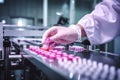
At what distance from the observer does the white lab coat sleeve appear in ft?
3.05

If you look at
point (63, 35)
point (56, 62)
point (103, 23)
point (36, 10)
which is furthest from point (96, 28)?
point (36, 10)

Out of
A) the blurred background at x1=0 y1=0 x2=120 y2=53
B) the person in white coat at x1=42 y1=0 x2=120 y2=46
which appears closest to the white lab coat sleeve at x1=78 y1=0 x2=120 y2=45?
the person in white coat at x1=42 y1=0 x2=120 y2=46

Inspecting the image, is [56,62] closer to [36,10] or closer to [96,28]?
[96,28]

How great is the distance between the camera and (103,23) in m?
0.94

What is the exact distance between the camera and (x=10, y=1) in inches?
310

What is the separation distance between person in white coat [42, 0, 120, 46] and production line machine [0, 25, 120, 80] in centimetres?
7

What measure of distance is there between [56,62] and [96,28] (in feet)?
1.19

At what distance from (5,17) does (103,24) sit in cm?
734

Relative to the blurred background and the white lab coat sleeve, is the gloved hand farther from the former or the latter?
the blurred background

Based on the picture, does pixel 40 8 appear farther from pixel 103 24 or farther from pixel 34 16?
pixel 103 24

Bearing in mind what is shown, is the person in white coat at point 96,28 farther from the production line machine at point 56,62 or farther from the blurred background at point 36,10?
the blurred background at point 36,10

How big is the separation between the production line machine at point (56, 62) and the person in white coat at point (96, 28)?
0.24 feet

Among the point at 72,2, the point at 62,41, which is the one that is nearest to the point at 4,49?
the point at 62,41

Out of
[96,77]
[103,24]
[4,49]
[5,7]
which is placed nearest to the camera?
[96,77]
